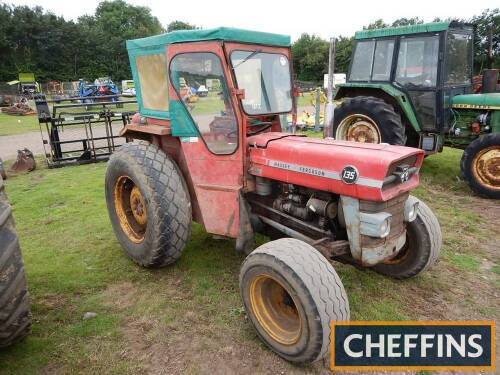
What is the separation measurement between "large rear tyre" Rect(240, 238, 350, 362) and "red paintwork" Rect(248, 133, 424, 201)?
1.61 feet

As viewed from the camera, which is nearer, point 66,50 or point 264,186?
point 264,186

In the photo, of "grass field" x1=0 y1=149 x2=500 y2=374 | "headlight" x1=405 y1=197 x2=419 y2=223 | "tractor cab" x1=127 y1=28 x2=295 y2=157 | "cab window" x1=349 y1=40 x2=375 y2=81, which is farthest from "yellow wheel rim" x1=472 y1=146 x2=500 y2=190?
"tractor cab" x1=127 y1=28 x2=295 y2=157

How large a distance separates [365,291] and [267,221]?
1008mm

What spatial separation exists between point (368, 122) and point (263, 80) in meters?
3.78

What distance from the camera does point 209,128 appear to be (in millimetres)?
3217

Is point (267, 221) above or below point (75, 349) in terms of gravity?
above

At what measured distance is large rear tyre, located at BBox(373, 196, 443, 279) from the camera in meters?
3.19

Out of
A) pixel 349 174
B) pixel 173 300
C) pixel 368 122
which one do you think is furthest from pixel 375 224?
pixel 368 122

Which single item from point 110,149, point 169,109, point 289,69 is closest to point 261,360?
point 169,109

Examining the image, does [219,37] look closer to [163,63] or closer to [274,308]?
[163,63]

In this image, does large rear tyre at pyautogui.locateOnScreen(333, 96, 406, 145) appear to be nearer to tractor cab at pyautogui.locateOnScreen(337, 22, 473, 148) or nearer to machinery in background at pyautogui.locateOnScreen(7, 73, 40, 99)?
tractor cab at pyautogui.locateOnScreen(337, 22, 473, 148)

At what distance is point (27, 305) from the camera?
8.09 ft

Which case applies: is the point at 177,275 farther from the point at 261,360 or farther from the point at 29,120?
the point at 29,120

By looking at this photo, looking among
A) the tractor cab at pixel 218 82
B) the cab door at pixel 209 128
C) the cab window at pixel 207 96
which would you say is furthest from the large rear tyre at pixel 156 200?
the cab window at pixel 207 96
